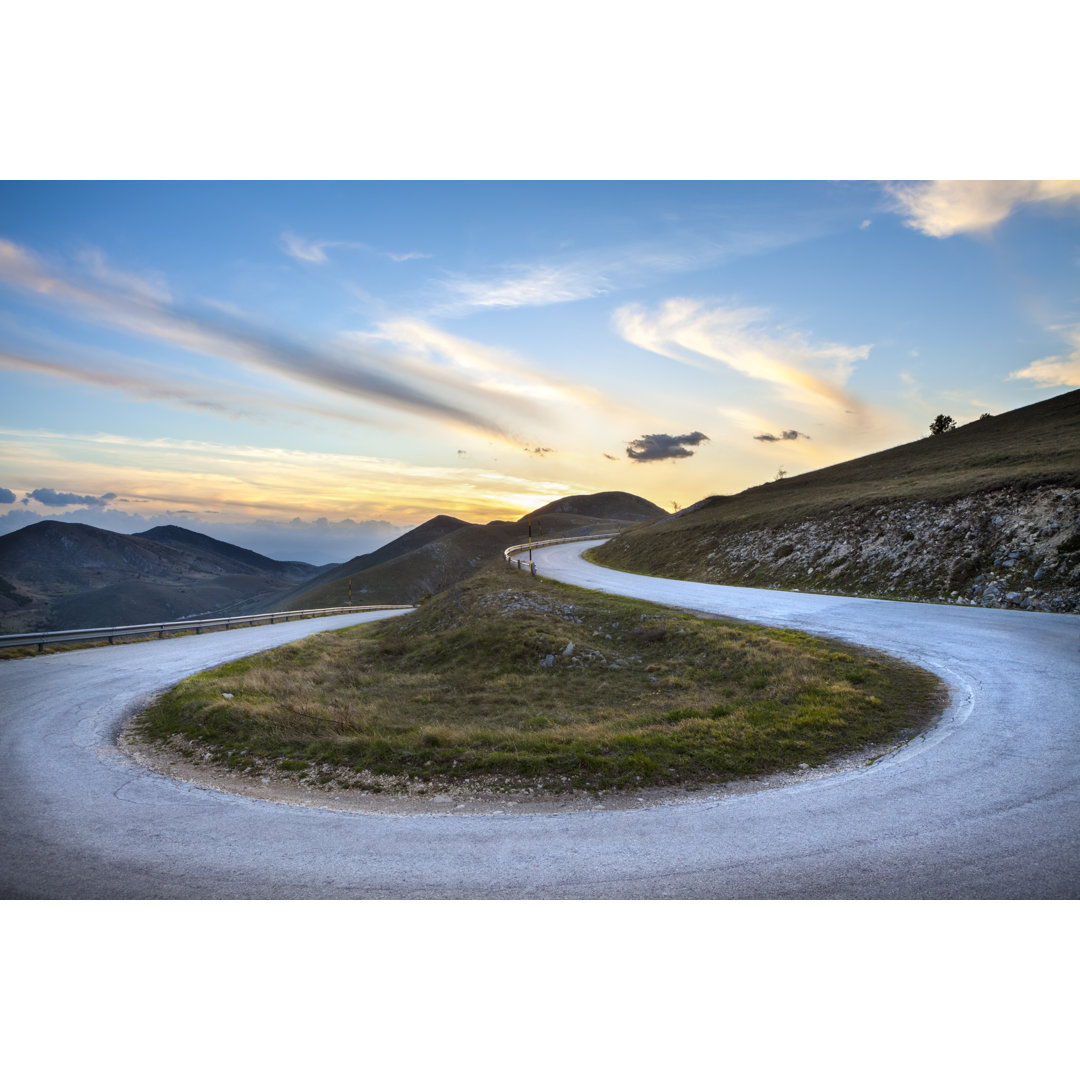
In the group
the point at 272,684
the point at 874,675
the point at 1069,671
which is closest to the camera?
the point at 1069,671

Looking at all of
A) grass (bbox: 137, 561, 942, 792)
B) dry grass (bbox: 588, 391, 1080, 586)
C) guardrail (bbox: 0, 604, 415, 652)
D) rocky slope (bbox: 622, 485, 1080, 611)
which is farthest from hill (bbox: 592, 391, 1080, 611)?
guardrail (bbox: 0, 604, 415, 652)

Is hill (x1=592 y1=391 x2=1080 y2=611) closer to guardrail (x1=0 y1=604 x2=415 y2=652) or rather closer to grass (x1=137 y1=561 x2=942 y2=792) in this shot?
grass (x1=137 y1=561 x2=942 y2=792)

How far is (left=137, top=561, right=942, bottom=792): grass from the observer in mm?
9078

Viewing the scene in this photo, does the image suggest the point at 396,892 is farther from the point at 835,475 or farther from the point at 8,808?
the point at 835,475

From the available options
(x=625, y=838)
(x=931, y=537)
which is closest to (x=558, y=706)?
Answer: (x=625, y=838)

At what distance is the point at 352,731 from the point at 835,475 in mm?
68546

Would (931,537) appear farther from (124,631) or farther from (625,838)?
(124,631)

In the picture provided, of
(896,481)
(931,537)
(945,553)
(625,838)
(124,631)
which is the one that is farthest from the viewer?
(896,481)

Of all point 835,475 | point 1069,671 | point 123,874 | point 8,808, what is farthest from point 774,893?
point 835,475

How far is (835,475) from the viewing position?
65750mm

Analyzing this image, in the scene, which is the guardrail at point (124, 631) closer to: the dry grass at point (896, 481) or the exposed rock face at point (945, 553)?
the dry grass at point (896, 481)

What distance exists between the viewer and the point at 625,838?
6422mm

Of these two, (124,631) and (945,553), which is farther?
(124,631)

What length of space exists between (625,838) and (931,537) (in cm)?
2830
